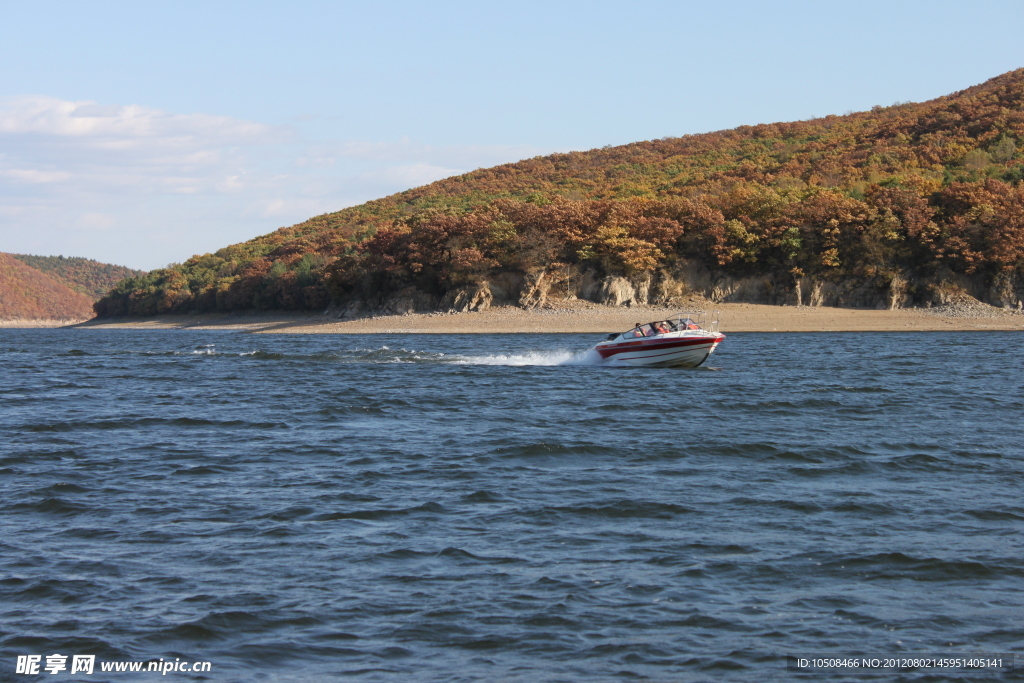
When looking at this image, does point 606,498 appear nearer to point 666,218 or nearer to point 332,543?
point 332,543

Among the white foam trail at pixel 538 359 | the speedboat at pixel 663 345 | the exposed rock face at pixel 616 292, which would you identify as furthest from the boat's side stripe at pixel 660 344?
the exposed rock face at pixel 616 292

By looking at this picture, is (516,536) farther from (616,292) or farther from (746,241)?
(746,241)

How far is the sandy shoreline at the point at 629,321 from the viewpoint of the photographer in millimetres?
56250

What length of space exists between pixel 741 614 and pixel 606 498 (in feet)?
14.0

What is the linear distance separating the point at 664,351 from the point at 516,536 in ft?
73.1

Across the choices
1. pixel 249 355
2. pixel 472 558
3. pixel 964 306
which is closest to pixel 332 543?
pixel 472 558

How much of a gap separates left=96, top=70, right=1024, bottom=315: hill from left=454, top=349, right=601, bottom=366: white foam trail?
97.6ft

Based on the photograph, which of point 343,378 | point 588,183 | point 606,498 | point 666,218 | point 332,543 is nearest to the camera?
point 332,543

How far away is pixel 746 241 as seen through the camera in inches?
2571

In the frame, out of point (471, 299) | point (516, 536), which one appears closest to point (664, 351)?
point (516, 536)

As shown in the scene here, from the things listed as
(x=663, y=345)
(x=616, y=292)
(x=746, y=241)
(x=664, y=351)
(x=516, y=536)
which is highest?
(x=746, y=241)

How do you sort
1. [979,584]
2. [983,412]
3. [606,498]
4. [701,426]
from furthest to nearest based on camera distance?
[983,412]
[701,426]
[606,498]
[979,584]

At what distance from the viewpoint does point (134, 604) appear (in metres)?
8.58

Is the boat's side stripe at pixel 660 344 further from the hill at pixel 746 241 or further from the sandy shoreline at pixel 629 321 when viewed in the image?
the hill at pixel 746 241
